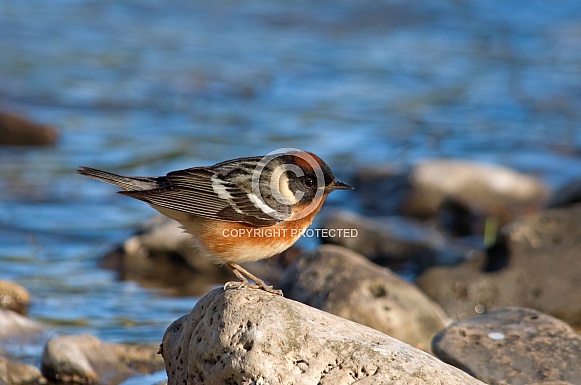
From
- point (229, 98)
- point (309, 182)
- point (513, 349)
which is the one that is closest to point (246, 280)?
point (309, 182)

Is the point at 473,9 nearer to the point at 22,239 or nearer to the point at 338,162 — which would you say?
the point at 338,162

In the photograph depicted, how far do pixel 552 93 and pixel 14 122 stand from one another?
9422 millimetres

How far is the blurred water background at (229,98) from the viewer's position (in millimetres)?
10859

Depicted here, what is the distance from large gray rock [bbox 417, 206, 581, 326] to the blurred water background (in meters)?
2.46

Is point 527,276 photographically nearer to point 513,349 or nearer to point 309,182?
point 513,349

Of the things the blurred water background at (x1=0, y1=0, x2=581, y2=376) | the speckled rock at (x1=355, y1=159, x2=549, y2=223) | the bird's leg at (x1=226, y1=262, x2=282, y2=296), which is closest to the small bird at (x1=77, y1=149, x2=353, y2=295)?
the bird's leg at (x1=226, y1=262, x2=282, y2=296)

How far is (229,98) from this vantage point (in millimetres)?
17344

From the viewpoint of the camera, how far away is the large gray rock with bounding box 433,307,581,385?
6.27 m

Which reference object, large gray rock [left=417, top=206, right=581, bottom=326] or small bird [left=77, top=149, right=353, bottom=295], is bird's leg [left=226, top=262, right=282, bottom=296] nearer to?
small bird [left=77, top=149, right=353, bottom=295]

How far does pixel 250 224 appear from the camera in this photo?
616cm

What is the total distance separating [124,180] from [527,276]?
419 cm

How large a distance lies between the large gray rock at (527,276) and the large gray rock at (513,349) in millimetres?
2188

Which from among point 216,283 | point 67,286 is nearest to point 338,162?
point 216,283

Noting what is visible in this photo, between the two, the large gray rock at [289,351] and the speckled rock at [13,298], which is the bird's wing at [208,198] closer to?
the large gray rock at [289,351]
